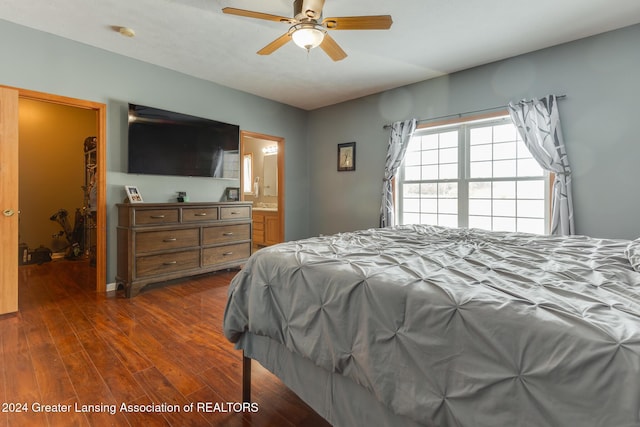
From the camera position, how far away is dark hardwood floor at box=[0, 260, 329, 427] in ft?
5.07

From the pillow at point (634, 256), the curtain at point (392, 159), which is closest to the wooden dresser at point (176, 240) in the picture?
the curtain at point (392, 159)

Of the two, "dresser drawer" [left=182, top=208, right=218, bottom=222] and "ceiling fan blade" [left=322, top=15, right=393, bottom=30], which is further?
"dresser drawer" [left=182, top=208, right=218, bottom=222]

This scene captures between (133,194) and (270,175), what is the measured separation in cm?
375

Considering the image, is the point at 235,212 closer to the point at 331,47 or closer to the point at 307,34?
the point at 331,47

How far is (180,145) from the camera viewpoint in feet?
12.7

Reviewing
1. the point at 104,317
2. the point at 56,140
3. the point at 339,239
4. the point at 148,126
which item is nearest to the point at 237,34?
the point at 148,126

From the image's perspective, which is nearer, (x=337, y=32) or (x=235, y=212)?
(x=337, y=32)

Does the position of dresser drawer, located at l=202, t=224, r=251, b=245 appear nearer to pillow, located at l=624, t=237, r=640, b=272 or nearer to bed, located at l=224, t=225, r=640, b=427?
bed, located at l=224, t=225, r=640, b=427

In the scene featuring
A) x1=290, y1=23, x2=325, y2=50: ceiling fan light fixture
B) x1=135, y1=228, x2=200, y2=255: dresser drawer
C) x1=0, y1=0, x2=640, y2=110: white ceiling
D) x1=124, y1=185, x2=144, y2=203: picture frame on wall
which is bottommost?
x1=135, y1=228, x2=200, y2=255: dresser drawer

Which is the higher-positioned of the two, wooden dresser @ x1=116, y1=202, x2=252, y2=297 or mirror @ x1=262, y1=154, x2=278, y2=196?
mirror @ x1=262, y1=154, x2=278, y2=196

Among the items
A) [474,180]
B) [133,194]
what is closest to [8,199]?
[133,194]

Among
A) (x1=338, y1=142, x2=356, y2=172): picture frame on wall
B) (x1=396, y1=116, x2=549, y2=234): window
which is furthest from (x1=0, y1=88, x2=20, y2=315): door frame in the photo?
(x1=396, y1=116, x2=549, y2=234): window

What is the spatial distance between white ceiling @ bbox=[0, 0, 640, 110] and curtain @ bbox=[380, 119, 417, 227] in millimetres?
680

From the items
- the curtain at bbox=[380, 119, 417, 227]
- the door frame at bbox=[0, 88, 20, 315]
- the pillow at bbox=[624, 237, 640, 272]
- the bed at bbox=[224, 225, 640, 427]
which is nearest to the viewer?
the bed at bbox=[224, 225, 640, 427]
